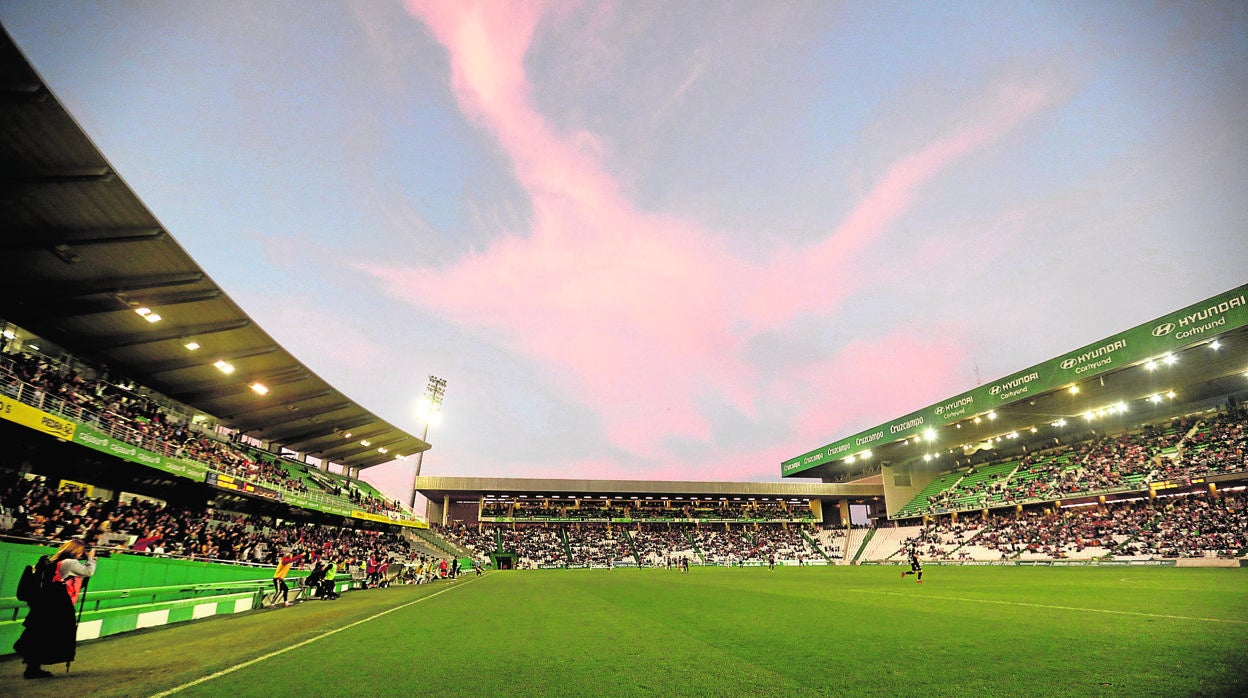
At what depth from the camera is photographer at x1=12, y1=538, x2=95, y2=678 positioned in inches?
254

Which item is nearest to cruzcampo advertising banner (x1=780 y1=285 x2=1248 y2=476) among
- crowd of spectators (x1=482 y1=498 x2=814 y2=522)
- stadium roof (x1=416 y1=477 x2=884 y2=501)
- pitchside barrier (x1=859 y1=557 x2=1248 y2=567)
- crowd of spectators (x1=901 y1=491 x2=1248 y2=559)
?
crowd of spectators (x1=901 y1=491 x2=1248 y2=559)

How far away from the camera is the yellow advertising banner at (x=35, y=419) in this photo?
1376 centimetres

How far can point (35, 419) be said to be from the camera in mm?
14602

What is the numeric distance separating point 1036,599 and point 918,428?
3846 centimetres

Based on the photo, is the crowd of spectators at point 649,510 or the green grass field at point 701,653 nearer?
the green grass field at point 701,653

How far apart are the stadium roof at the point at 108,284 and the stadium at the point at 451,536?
9 cm

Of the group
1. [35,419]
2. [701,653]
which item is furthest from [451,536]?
[701,653]

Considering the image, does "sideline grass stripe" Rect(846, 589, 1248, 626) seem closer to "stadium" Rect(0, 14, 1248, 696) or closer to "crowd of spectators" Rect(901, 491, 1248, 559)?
"stadium" Rect(0, 14, 1248, 696)

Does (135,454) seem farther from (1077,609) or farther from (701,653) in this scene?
(1077,609)

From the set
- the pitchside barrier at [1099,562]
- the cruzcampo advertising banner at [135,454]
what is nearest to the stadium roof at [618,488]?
the pitchside barrier at [1099,562]

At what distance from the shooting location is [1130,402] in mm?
42188

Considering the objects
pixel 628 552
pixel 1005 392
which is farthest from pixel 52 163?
pixel 628 552

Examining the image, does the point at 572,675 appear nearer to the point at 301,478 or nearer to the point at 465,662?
the point at 465,662

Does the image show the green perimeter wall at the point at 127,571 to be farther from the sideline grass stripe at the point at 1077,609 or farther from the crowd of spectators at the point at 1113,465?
the crowd of spectators at the point at 1113,465
